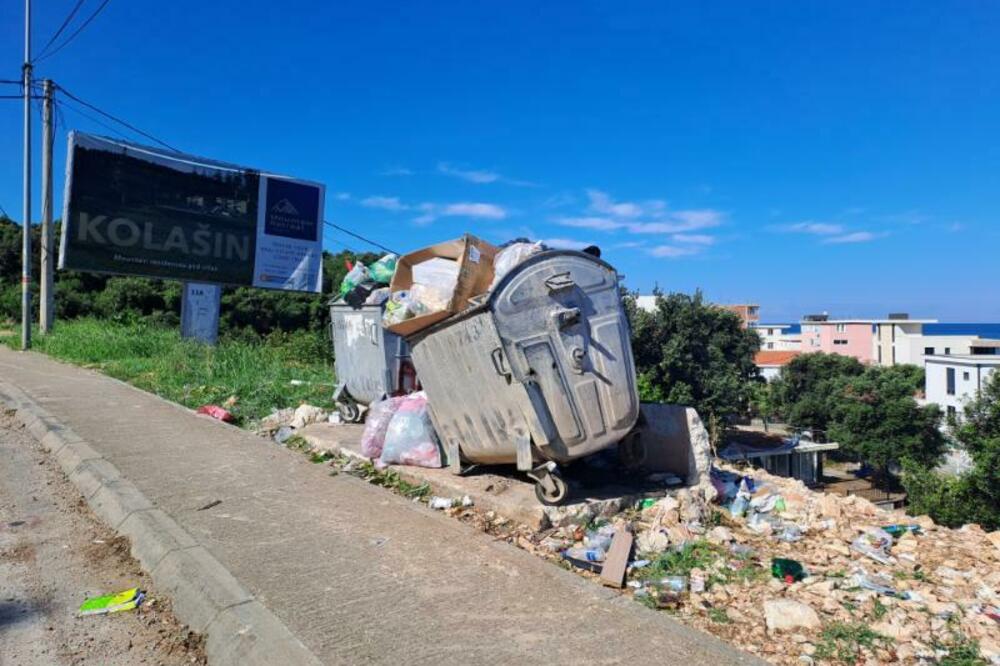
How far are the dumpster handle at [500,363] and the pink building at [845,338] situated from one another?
269ft

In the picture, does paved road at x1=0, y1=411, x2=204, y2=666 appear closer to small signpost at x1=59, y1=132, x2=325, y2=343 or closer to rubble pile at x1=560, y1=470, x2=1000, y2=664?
rubble pile at x1=560, y1=470, x2=1000, y2=664

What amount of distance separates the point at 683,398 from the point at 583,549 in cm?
1884

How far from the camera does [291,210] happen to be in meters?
16.2

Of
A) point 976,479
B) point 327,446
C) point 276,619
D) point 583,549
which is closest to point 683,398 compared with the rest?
point 976,479

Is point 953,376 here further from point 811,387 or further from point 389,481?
point 389,481

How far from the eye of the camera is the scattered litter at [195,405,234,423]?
7621mm

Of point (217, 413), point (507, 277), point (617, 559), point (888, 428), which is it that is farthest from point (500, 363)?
point (888, 428)

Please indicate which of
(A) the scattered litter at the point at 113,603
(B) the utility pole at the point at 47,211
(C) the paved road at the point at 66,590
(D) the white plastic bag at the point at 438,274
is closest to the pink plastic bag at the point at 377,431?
(D) the white plastic bag at the point at 438,274

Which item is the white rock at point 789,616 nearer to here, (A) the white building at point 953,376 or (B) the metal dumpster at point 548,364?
(B) the metal dumpster at point 548,364

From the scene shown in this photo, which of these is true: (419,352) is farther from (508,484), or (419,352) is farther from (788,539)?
(788,539)

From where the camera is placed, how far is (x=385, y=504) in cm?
438

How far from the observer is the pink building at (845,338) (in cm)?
7950

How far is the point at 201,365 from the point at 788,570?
9.63 meters

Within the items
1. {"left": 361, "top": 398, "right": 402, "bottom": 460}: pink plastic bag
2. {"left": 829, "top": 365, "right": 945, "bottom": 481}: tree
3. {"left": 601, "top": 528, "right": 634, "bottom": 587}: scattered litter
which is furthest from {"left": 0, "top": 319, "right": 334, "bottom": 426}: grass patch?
{"left": 829, "top": 365, "right": 945, "bottom": 481}: tree
